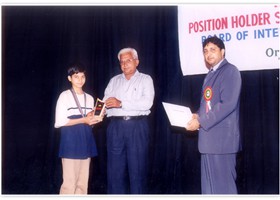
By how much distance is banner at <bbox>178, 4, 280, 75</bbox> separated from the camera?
3344 mm

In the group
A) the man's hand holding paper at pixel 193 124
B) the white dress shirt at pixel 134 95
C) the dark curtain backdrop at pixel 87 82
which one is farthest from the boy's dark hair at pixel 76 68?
the man's hand holding paper at pixel 193 124

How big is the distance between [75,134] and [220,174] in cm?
131

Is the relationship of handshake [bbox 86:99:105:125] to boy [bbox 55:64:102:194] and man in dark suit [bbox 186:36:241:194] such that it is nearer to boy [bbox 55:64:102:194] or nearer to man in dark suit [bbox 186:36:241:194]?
boy [bbox 55:64:102:194]

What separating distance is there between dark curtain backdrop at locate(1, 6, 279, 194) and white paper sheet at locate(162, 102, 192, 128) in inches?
38.2

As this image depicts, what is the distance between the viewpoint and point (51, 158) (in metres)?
4.02

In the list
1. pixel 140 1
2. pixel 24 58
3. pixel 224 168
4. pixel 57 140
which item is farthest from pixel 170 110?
pixel 24 58

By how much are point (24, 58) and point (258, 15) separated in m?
2.65

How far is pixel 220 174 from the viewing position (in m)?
2.71

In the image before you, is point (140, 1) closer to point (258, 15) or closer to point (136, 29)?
point (136, 29)

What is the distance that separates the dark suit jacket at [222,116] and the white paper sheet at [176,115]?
135mm

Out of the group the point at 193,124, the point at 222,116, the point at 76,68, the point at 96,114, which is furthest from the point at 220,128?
the point at 76,68

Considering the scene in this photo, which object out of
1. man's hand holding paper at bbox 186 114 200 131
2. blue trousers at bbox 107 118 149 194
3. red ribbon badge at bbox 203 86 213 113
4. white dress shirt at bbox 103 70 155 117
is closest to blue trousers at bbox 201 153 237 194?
man's hand holding paper at bbox 186 114 200 131

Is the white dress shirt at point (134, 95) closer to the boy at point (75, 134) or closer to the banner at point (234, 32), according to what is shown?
the boy at point (75, 134)

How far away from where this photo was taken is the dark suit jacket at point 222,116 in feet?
8.93
